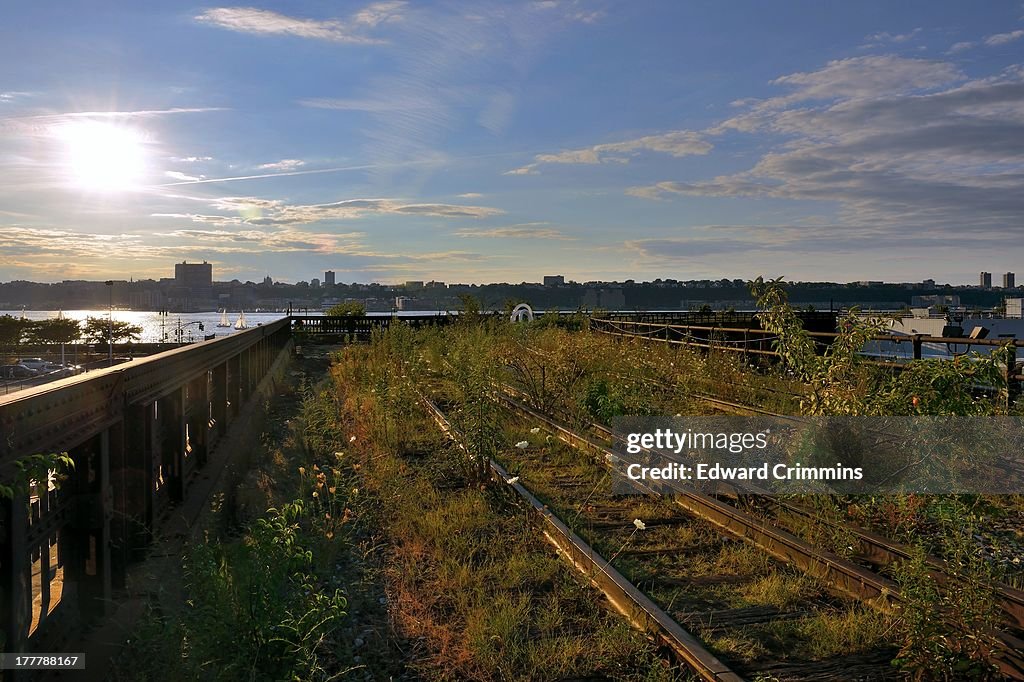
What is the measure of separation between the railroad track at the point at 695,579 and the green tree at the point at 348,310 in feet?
177

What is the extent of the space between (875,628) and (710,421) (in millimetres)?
6928

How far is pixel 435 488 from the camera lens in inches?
381

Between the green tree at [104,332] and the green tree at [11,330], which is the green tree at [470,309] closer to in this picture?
the green tree at [104,332]

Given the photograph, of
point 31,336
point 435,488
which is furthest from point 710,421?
point 31,336

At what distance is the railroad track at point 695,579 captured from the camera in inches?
195

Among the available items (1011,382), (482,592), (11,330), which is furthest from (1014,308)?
(11,330)

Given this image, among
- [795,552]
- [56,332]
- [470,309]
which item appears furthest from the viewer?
[56,332]

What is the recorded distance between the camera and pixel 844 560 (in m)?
6.39

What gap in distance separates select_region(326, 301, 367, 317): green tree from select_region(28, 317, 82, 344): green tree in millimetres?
20176

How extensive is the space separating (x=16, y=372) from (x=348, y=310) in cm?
2570

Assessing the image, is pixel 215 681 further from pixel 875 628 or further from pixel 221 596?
pixel 875 628

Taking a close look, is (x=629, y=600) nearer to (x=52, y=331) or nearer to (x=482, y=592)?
(x=482, y=592)

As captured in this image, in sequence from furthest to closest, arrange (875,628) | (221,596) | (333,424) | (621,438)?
(333,424)
(621,438)
(875,628)
(221,596)

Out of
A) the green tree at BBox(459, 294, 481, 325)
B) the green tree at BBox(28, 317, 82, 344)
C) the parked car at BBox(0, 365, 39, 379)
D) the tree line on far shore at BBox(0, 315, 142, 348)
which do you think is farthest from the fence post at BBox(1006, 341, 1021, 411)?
the green tree at BBox(28, 317, 82, 344)
